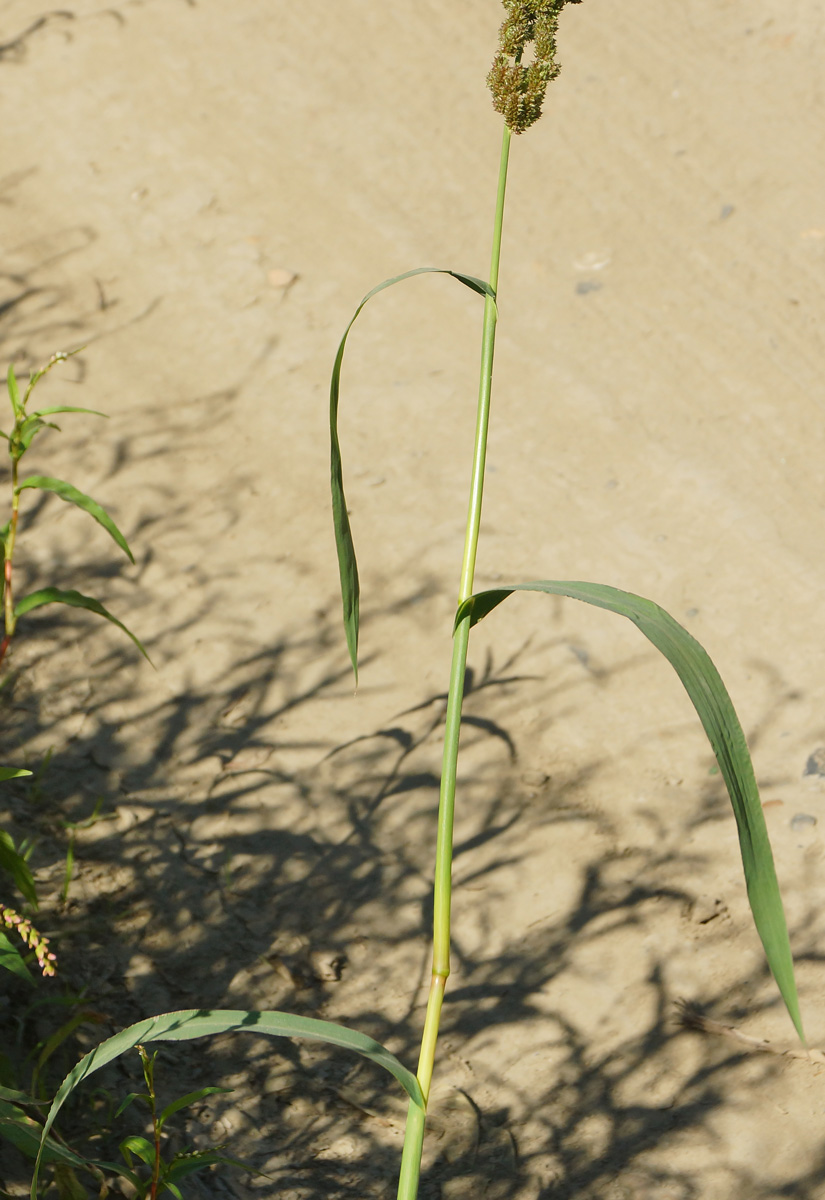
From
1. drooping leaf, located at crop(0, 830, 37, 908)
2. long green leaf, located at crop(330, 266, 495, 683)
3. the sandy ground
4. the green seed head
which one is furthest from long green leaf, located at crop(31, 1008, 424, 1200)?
the sandy ground

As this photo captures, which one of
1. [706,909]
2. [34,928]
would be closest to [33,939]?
[34,928]

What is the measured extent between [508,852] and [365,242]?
219 centimetres

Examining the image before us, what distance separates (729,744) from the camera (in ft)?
2.42

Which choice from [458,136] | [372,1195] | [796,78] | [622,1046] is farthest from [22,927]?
[796,78]

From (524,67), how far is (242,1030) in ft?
2.72

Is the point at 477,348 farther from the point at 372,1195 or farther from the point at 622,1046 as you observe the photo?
the point at 372,1195

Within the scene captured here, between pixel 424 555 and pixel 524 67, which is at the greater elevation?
pixel 524 67

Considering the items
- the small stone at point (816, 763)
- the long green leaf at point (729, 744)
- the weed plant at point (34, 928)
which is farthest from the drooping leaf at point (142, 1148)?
the small stone at point (816, 763)

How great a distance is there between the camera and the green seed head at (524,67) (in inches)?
34.7

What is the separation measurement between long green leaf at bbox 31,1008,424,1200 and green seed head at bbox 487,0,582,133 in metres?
0.74

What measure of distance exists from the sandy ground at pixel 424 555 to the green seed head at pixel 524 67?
1.55m

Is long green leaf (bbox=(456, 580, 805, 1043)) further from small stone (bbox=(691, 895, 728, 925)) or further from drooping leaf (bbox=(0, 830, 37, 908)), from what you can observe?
small stone (bbox=(691, 895, 728, 925))

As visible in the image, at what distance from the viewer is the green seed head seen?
882 millimetres

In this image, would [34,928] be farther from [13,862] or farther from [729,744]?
[729,744]
